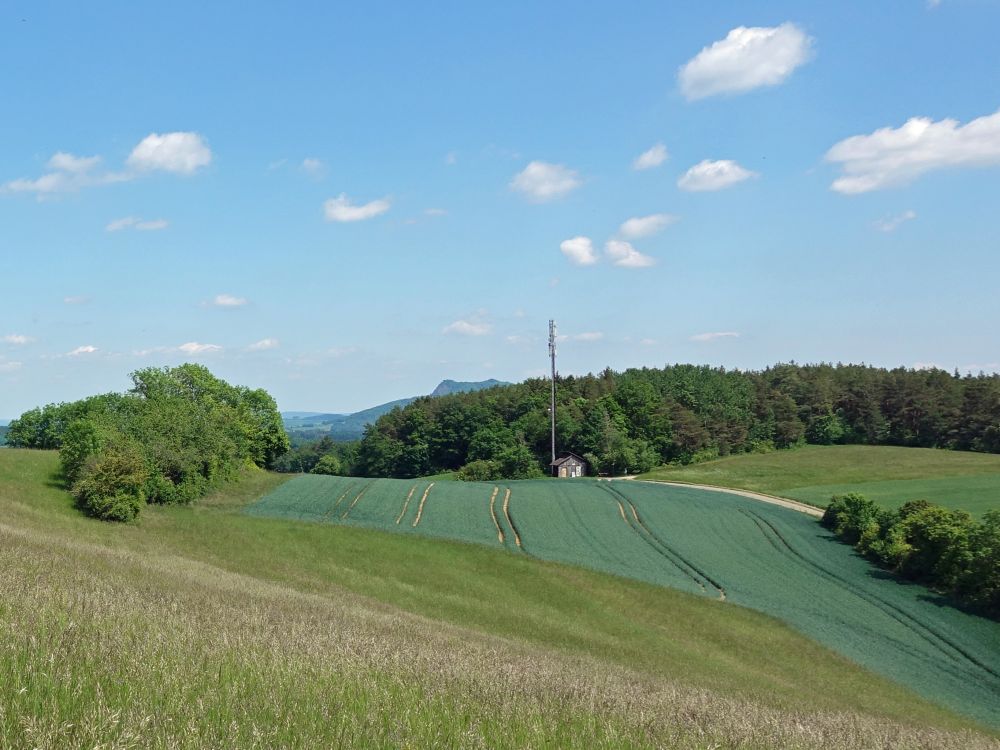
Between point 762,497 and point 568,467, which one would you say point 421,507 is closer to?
point 762,497

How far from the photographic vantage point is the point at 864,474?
89.8 m

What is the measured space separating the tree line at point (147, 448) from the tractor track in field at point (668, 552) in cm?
3131

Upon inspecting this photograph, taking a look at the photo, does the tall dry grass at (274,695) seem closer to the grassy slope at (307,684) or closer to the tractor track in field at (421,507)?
the grassy slope at (307,684)

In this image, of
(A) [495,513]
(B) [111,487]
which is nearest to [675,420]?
(A) [495,513]

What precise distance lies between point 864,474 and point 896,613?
180 ft

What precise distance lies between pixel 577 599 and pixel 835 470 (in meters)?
67.6

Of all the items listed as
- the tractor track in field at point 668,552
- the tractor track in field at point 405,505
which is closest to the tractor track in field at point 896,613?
the tractor track in field at point 668,552

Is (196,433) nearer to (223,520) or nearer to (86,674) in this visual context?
(223,520)

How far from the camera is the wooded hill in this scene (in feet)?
359

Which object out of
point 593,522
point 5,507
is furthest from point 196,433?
point 593,522

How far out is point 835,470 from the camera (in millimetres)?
92688

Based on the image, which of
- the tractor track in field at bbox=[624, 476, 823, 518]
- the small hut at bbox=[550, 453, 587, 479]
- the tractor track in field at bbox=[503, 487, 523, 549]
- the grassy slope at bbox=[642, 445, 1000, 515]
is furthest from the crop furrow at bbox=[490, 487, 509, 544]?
the small hut at bbox=[550, 453, 587, 479]

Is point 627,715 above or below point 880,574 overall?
above

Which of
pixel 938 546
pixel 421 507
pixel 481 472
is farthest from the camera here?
pixel 481 472
